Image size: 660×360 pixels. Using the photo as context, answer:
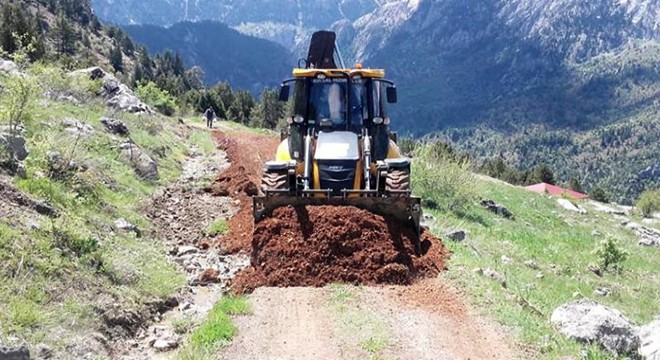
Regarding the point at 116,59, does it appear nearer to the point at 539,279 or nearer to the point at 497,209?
the point at 497,209

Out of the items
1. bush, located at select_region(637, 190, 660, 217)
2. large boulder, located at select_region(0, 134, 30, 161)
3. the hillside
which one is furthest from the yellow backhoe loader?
bush, located at select_region(637, 190, 660, 217)

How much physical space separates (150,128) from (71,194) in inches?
702

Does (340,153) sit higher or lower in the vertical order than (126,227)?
higher

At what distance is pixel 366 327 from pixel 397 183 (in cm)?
416

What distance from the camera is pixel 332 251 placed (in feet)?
35.9

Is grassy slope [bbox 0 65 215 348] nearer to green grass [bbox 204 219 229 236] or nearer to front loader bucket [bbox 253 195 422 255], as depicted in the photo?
green grass [bbox 204 219 229 236]

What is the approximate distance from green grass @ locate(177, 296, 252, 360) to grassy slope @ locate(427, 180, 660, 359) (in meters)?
3.55

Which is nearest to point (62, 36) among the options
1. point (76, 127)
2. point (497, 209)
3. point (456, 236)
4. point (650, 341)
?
point (497, 209)

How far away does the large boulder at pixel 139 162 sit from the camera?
1872cm

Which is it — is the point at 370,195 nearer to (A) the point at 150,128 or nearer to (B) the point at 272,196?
(B) the point at 272,196

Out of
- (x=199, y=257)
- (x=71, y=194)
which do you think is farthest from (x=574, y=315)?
(x=71, y=194)

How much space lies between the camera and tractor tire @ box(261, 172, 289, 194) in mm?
12469

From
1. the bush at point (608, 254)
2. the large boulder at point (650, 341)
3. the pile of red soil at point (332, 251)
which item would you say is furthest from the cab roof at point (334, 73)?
the bush at point (608, 254)

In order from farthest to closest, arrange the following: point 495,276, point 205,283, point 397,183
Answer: point 397,183, point 495,276, point 205,283
